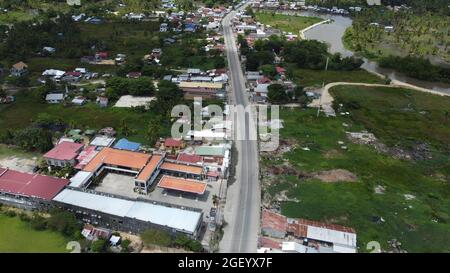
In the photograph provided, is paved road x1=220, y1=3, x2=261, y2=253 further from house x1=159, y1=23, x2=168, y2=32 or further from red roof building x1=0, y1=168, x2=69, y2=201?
house x1=159, y1=23, x2=168, y2=32

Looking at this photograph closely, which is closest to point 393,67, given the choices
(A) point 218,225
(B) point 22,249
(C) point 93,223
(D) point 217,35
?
(D) point 217,35

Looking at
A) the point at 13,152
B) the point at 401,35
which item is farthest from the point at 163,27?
the point at 401,35

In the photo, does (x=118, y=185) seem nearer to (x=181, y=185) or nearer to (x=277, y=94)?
(x=181, y=185)

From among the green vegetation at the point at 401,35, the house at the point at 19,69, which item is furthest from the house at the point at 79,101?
the green vegetation at the point at 401,35

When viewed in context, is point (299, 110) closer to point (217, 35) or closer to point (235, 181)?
point (235, 181)

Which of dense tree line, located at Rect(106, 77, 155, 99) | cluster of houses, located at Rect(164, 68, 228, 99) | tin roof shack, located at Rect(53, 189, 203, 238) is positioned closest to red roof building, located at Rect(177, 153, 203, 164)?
tin roof shack, located at Rect(53, 189, 203, 238)

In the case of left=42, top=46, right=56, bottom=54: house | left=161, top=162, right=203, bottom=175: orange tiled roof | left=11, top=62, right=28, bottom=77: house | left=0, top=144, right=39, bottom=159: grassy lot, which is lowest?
left=161, top=162, right=203, bottom=175: orange tiled roof
